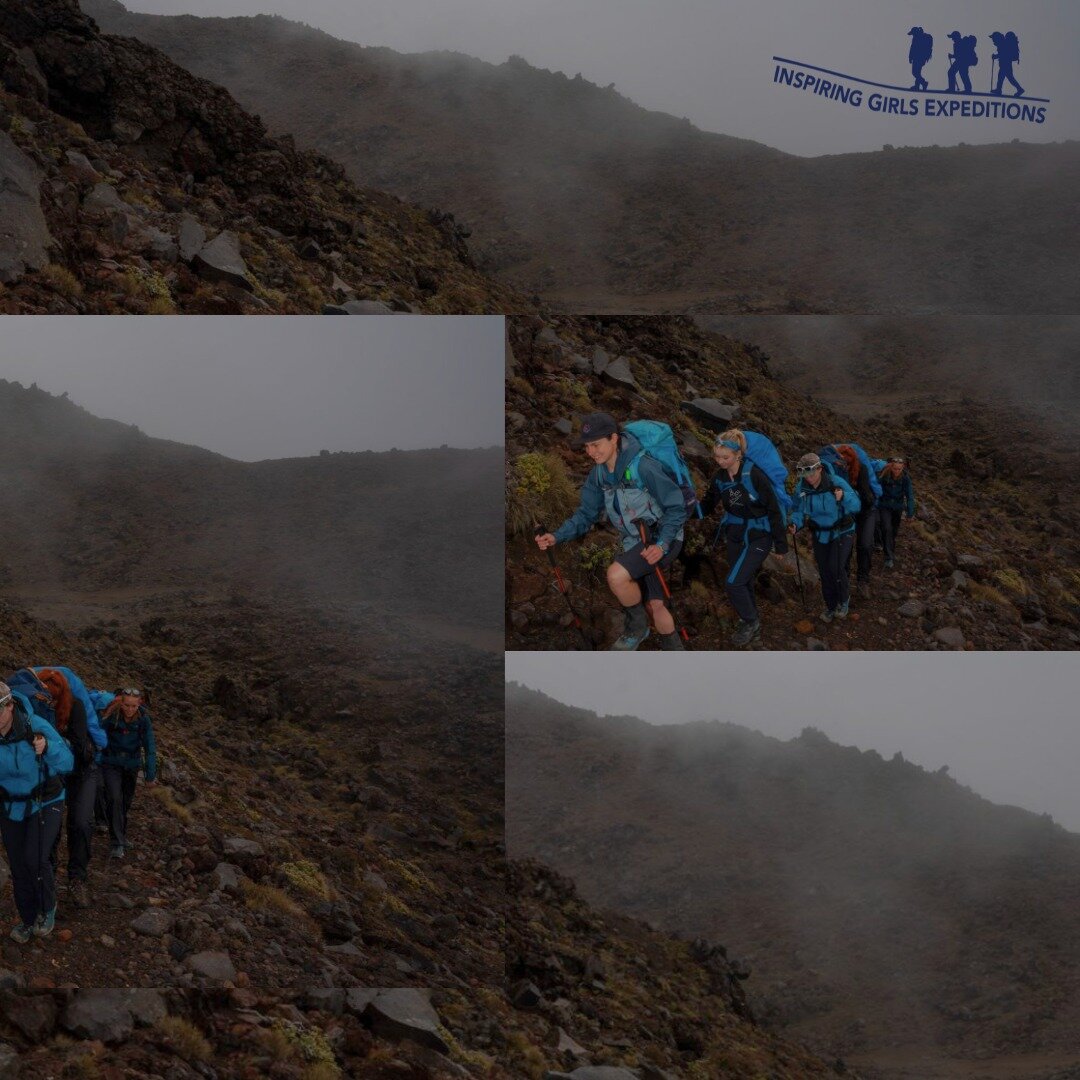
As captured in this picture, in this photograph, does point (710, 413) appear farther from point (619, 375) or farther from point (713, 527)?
point (713, 527)

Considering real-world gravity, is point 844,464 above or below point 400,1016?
above

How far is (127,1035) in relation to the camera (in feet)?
25.2

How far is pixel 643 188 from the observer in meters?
49.3

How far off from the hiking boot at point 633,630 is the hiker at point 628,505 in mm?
258

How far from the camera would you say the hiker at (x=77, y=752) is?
26.6ft

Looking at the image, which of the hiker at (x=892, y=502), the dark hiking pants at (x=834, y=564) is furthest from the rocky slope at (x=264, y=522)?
the hiker at (x=892, y=502)

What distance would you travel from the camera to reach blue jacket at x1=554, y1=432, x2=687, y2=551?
8.77 metres

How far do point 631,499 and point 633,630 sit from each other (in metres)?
1.23

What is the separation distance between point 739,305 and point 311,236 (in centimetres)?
2112

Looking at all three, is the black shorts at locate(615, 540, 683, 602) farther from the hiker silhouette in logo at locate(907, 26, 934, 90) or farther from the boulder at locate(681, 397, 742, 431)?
the hiker silhouette in logo at locate(907, 26, 934, 90)

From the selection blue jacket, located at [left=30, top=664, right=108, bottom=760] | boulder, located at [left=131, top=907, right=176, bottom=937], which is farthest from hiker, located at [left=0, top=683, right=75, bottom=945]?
boulder, located at [left=131, top=907, right=176, bottom=937]

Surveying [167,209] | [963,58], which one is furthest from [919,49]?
[167,209]

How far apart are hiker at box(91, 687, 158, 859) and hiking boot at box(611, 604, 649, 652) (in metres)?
3.73

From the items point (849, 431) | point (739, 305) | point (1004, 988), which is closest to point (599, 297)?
point (739, 305)
